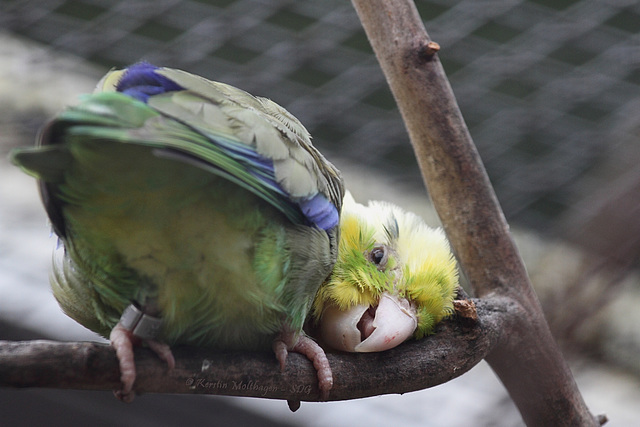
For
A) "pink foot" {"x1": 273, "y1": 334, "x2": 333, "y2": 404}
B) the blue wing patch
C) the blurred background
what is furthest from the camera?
the blurred background

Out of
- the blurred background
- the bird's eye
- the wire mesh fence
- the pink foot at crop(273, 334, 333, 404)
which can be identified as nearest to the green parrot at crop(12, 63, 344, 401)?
the pink foot at crop(273, 334, 333, 404)

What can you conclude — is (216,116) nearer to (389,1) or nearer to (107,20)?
(389,1)

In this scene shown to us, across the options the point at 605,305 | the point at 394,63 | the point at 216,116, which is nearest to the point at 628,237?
the point at 605,305

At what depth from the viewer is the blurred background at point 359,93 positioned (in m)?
2.77

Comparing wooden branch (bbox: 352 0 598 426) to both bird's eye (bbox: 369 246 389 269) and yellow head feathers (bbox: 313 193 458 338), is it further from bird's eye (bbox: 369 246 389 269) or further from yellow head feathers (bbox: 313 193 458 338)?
bird's eye (bbox: 369 246 389 269)

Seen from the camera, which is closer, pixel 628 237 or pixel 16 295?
pixel 628 237

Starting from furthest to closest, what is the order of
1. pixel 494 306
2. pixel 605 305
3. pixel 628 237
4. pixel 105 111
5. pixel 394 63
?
pixel 605 305 < pixel 628 237 < pixel 394 63 < pixel 494 306 < pixel 105 111

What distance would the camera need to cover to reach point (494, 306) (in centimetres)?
142

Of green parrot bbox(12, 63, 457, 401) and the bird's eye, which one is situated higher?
green parrot bbox(12, 63, 457, 401)

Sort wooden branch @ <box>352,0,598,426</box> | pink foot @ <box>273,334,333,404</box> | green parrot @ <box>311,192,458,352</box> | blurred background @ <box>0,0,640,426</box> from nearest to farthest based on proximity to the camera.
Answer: pink foot @ <box>273,334,333,404</box>
green parrot @ <box>311,192,458,352</box>
wooden branch @ <box>352,0,598,426</box>
blurred background @ <box>0,0,640,426</box>

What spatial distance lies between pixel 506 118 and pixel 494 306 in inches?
71.9

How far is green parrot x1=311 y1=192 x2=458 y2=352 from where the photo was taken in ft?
4.15

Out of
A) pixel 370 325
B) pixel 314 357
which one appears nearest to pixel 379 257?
pixel 370 325

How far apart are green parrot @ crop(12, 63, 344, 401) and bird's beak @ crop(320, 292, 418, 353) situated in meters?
→ 0.08
